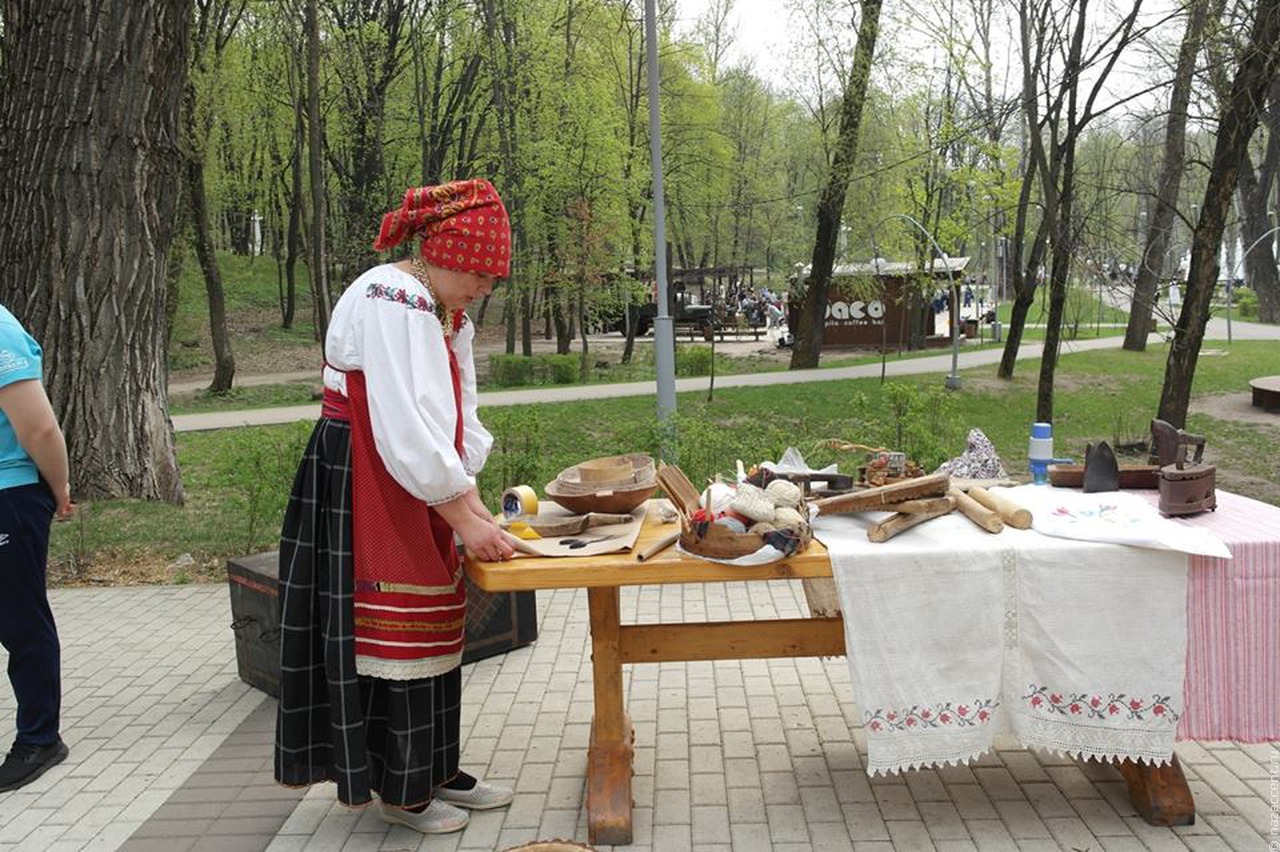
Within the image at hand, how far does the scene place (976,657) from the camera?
2.90 meters

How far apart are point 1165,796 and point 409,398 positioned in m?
2.48

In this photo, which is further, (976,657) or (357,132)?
(357,132)

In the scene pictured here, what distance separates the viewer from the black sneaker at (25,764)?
3578 millimetres

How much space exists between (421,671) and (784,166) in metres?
40.4

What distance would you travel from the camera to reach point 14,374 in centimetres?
324

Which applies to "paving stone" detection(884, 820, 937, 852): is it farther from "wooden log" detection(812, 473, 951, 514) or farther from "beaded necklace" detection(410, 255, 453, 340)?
"beaded necklace" detection(410, 255, 453, 340)

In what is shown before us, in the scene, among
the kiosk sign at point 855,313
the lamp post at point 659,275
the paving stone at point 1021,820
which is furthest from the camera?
the kiosk sign at point 855,313

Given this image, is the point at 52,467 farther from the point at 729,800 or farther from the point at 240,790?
the point at 729,800

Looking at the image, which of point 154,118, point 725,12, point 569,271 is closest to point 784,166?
point 725,12

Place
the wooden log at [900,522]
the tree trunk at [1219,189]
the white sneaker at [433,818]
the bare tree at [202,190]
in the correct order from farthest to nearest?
the bare tree at [202,190] → the tree trunk at [1219,189] → the white sneaker at [433,818] → the wooden log at [900,522]

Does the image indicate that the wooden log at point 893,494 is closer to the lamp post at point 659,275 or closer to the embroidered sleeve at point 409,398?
the embroidered sleeve at point 409,398

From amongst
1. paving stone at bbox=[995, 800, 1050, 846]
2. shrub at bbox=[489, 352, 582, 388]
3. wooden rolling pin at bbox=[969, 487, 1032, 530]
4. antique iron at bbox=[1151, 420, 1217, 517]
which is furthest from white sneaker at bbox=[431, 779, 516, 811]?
shrub at bbox=[489, 352, 582, 388]

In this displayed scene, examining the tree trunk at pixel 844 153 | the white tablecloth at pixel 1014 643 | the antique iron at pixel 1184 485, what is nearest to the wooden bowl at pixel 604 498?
the white tablecloth at pixel 1014 643

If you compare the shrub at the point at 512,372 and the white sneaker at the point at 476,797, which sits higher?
the shrub at the point at 512,372
